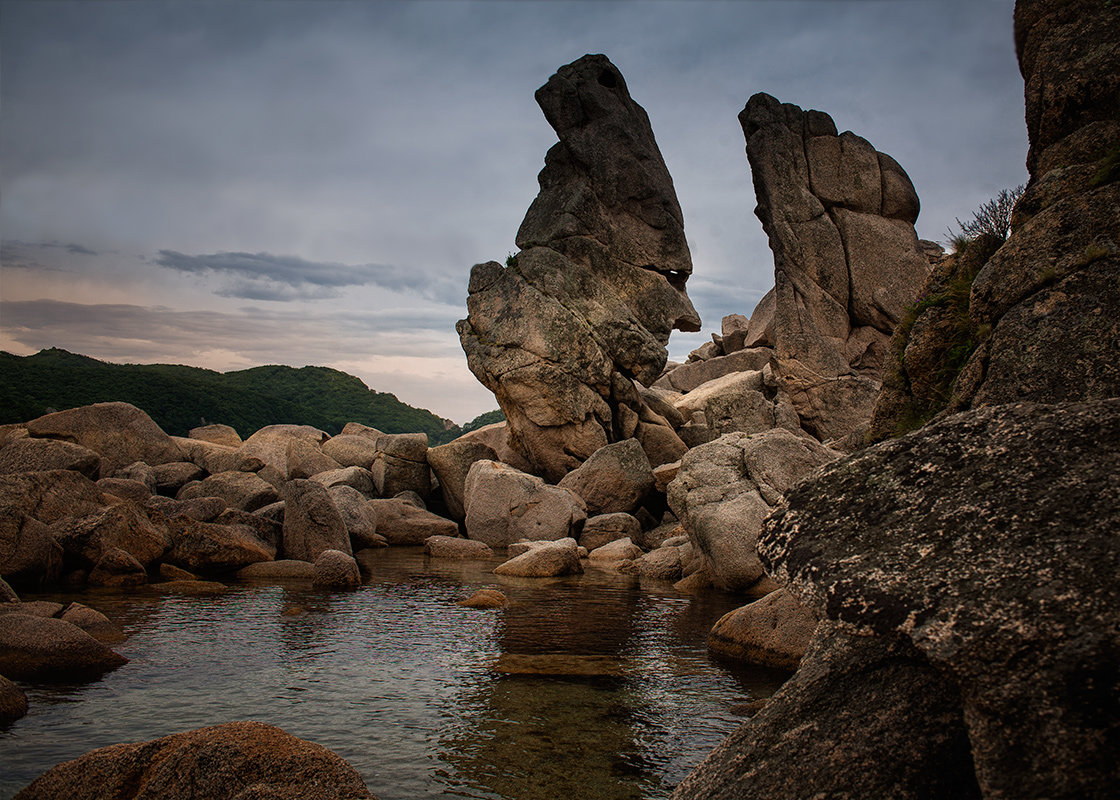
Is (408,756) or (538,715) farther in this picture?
(538,715)

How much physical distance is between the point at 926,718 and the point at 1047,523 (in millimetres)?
1286

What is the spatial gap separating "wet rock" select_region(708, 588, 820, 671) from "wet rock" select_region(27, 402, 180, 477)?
99.2 feet

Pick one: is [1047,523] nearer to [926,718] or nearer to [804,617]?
[926,718]

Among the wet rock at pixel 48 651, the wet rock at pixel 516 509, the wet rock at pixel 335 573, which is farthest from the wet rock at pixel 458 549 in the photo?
the wet rock at pixel 48 651

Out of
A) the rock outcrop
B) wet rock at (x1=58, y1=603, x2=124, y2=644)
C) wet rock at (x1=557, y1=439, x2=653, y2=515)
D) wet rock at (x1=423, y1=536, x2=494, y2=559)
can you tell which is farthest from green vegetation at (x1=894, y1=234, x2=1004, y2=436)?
wet rock at (x1=557, y1=439, x2=653, y2=515)

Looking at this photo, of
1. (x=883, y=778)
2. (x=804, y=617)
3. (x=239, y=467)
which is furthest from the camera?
(x=239, y=467)

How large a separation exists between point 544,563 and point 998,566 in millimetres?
20767

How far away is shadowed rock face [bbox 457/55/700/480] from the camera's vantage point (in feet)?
116

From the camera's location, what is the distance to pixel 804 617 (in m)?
13.1

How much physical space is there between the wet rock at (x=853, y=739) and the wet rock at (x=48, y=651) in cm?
1034

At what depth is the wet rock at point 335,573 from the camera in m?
21.2

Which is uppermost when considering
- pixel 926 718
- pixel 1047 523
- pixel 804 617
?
pixel 1047 523

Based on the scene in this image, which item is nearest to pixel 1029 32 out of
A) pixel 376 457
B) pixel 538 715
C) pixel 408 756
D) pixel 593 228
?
pixel 538 715

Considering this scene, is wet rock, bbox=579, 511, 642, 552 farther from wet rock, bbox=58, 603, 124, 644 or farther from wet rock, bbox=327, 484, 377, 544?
wet rock, bbox=58, 603, 124, 644
